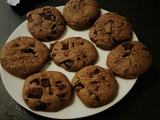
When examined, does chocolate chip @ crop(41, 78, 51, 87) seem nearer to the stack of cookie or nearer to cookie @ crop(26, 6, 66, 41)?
the stack of cookie

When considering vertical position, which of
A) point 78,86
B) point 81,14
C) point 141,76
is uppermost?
point 81,14

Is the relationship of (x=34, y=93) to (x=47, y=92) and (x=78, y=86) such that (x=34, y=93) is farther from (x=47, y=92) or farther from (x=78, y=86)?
(x=78, y=86)

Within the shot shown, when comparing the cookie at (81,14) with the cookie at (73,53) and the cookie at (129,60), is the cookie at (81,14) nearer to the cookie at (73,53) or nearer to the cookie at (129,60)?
the cookie at (73,53)

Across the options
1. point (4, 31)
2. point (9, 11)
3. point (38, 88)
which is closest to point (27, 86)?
point (38, 88)

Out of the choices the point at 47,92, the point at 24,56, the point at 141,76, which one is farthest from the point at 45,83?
the point at 141,76

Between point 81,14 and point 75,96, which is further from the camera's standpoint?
point 81,14
